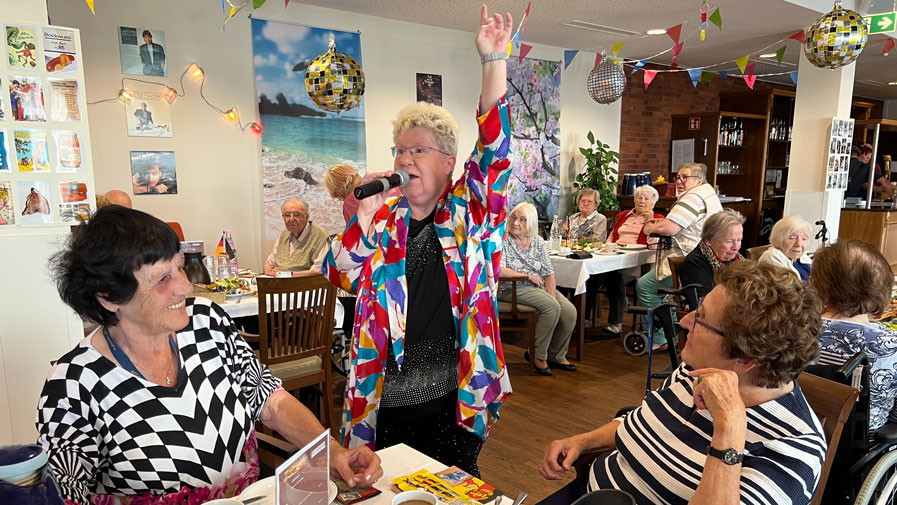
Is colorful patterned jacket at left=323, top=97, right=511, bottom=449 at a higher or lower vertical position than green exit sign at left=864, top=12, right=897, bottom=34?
lower

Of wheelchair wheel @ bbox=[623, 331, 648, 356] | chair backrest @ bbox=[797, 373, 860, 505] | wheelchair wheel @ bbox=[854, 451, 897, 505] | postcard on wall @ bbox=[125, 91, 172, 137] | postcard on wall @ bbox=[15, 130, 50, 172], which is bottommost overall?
wheelchair wheel @ bbox=[623, 331, 648, 356]

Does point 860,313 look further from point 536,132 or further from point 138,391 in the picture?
point 536,132

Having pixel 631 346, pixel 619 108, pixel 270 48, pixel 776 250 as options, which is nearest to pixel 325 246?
pixel 270 48

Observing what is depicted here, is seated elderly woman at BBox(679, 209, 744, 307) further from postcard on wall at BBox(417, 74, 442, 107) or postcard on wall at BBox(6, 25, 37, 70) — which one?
postcard on wall at BBox(6, 25, 37, 70)

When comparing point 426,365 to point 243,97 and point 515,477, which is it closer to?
point 515,477

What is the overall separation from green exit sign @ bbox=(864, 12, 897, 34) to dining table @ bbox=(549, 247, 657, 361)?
2.67m

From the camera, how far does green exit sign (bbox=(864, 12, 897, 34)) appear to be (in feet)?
15.5

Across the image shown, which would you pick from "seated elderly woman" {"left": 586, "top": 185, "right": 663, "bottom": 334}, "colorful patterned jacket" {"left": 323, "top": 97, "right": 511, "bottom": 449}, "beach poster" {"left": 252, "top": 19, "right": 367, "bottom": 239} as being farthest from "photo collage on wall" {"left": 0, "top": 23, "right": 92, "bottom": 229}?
"seated elderly woman" {"left": 586, "top": 185, "right": 663, "bottom": 334}

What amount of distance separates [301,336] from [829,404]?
2.31 meters

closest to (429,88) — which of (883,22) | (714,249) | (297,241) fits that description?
(297,241)

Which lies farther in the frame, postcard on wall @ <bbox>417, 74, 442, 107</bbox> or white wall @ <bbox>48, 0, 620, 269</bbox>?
postcard on wall @ <bbox>417, 74, 442, 107</bbox>

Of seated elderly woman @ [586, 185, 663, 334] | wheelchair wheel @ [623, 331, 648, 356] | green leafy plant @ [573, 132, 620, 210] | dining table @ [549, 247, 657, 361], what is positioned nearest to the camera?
dining table @ [549, 247, 657, 361]

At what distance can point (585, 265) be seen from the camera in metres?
4.55

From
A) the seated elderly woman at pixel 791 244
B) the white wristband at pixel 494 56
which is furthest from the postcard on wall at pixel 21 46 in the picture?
the seated elderly woman at pixel 791 244
